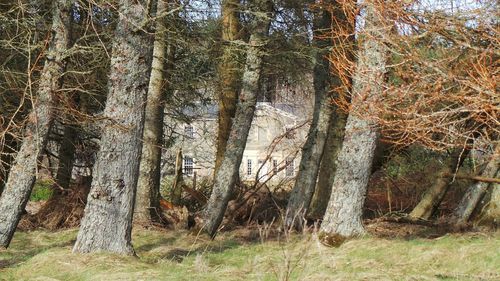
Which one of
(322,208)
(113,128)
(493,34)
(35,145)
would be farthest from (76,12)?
(493,34)

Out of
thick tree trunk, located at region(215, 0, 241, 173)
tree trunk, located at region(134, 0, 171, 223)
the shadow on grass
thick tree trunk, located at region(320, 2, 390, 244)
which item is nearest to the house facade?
thick tree trunk, located at region(215, 0, 241, 173)

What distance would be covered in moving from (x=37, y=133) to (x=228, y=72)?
6.33 meters

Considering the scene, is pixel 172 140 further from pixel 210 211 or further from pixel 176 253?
pixel 176 253

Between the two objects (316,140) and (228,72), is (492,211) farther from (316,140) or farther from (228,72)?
(228,72)

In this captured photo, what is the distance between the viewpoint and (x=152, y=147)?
1595cm

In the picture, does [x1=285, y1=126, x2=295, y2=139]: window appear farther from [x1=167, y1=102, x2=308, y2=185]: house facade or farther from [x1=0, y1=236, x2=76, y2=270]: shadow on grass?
[x1=0, y1=236, x2=76, y2=270]: shadow on grass

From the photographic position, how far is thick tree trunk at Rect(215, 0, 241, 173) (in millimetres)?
14984

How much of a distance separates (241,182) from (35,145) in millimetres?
7894

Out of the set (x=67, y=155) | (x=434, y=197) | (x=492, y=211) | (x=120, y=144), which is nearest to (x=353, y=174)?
(x=492, y=211)

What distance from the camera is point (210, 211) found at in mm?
13562

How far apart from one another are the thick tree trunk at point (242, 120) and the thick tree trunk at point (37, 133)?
3.40m

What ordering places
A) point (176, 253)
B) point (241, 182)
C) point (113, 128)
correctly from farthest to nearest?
1. point (241, 182)
2. point (176, 253)
3. point (113, 128)

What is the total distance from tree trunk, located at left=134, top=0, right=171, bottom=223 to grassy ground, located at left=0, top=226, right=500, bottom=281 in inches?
151

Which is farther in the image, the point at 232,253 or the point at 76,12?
the point at 76,12
